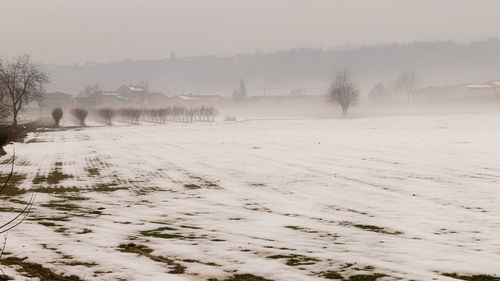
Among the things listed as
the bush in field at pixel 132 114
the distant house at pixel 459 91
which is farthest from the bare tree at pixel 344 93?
the distant house at pixel 459 91

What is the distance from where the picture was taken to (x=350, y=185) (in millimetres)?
19125

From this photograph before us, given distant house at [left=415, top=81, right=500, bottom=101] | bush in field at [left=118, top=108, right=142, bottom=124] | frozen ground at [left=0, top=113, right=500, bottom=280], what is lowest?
frozen ground at [left=0, top=113, right=500, bottom=280]

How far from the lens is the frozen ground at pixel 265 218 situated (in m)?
8.81

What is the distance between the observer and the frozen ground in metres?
8.81

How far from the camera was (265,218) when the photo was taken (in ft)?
44.2

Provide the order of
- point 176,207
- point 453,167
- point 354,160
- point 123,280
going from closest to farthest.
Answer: point 123,280 < point 176,207 < point 453,167 < point 354,160

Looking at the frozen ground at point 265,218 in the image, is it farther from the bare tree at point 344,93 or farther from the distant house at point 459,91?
the distant house at point 459,91

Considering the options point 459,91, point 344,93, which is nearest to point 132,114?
point 344,93

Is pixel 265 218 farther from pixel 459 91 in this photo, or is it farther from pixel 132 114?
pixel 459 91

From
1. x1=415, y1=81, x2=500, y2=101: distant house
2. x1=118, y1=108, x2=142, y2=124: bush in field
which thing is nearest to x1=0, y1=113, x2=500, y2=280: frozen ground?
x1=118, y1=108, x2=142, y2=124: bush in field

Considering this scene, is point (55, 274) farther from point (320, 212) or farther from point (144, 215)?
point (320, 212)

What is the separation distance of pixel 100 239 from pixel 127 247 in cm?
110

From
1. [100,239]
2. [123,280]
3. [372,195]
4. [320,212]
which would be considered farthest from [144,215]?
[372,195]

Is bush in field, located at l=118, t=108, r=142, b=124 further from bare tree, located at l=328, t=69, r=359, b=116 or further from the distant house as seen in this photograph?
the distant house
